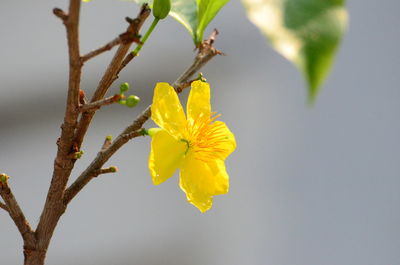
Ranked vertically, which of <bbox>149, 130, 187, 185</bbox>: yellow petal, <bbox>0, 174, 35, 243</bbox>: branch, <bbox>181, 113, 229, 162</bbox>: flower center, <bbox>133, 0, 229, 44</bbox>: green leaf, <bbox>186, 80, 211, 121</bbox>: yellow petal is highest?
<bbox>133, 0, 229, 44</bbox>: green leaf

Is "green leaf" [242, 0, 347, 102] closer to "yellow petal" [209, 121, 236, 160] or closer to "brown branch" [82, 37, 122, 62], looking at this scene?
"brown branch" [82, 37, 122, 62]

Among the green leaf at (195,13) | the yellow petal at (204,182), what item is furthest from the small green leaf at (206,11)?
the yellow petal at (204,182)

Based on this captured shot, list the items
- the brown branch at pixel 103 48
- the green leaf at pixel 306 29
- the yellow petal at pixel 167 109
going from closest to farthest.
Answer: the green leaf at pixel 306 29, the brown branch at pixel 103 48, the yellow petal at pixel 167 109

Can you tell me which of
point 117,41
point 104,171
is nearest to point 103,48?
point 117,41

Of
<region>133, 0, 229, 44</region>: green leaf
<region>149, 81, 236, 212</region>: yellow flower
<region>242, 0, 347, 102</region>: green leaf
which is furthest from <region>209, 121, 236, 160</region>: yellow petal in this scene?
<region>242, 0, 347, 102</region>: green leaf

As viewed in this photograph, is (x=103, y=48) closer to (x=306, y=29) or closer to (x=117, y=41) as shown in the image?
(x=117, y=41)

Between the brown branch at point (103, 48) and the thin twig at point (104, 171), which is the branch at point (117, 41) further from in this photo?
the thin twig at point (104, 171)
